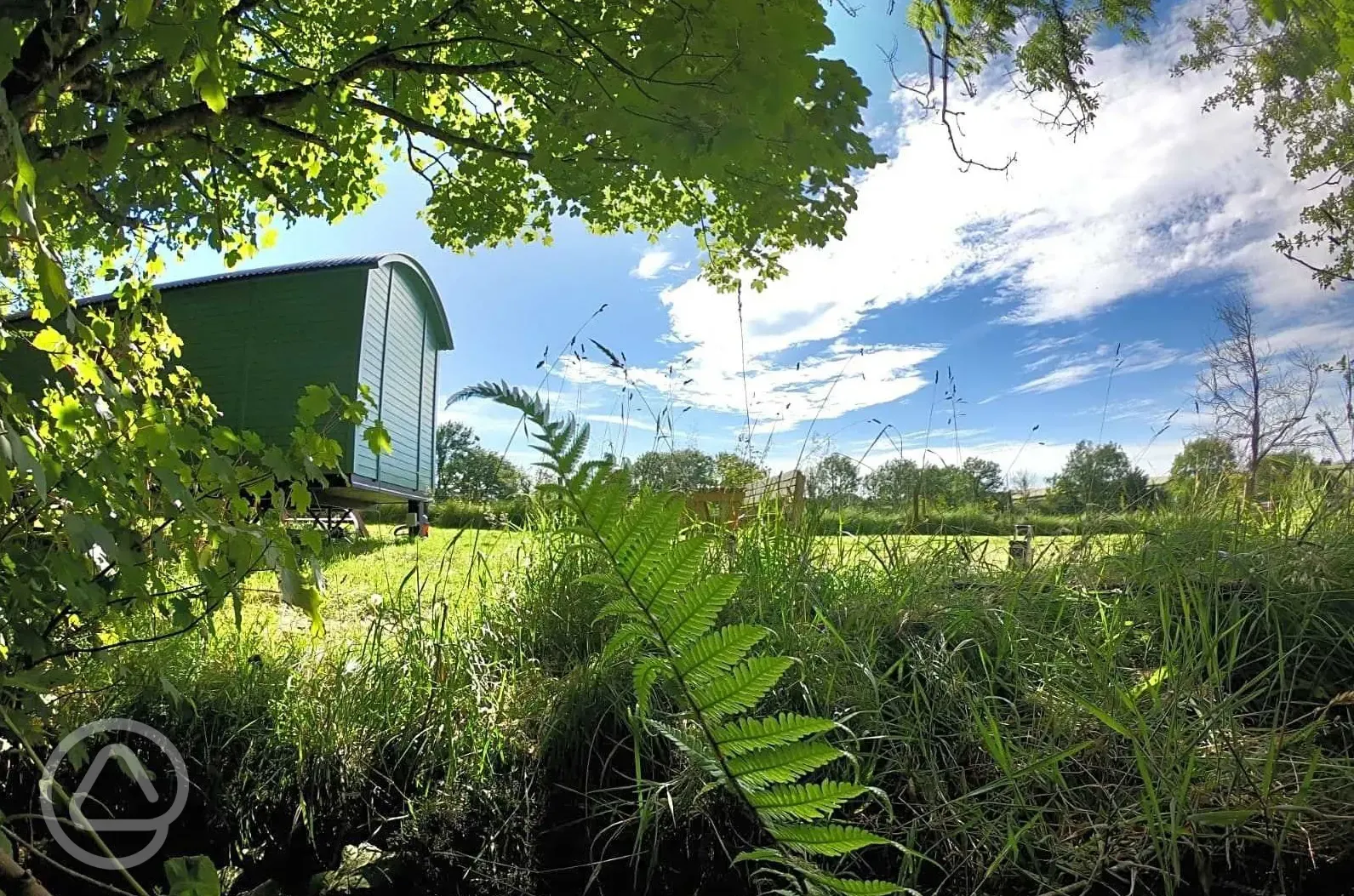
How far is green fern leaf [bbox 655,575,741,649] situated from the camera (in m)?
0.38

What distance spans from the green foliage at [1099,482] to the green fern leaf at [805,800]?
2409 mm

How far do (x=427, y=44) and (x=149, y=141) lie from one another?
111 centimetres

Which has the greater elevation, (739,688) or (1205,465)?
(1205,465)

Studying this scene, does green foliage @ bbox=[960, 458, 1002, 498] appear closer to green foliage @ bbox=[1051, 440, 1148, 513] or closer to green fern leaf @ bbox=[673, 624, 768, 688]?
green foliage @ bbox=[1051, 440, 1148, 513]

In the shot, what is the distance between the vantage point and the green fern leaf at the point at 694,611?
38 centimetres

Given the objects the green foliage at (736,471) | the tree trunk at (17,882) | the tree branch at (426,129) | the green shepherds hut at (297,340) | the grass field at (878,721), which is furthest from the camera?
the green shepherds hut at (297,340)

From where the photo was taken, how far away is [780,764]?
14.8 inches

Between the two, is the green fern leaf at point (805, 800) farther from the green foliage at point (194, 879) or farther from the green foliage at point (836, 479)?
the green foliage at point (836, 479)

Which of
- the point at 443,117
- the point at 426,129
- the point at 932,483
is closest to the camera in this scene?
the point at 932,483

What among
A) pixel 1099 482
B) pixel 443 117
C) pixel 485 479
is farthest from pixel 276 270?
pixel 1099 482

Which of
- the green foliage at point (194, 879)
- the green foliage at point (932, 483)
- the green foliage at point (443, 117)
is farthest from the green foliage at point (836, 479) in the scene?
the green foliage at point (194, 879)

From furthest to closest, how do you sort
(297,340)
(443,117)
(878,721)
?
(297,340)
(443,117)
(878,721)

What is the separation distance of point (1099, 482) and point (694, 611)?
2.68 meters

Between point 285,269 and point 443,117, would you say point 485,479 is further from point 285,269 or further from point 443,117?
point 285,269
